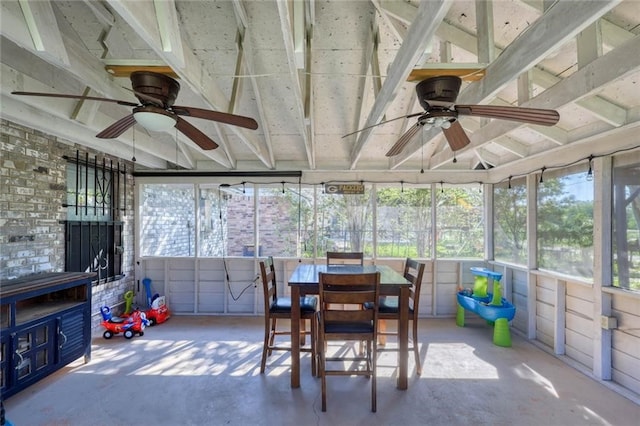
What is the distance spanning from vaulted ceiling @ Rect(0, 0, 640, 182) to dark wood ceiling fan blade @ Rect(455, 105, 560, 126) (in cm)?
17

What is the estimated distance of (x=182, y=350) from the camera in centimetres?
370

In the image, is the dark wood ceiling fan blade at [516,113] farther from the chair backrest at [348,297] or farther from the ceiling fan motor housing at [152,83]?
the ceiling fan motor housing at [152,83]

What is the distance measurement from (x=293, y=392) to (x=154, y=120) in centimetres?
247

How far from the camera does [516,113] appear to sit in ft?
6.40

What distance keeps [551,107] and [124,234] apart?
546 centimetres

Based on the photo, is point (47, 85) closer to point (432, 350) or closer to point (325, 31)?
point (325, 31)

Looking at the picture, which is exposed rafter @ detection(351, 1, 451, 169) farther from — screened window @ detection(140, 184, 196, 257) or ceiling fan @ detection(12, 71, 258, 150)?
screened window @ detection(140, 184, 196, 257)

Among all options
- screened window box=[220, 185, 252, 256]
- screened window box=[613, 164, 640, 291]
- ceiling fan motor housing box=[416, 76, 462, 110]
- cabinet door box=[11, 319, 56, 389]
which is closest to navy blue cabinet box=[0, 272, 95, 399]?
cabinet door box=[11, 319, 56, 389]

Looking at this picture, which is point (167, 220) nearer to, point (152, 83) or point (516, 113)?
point (152, 83)

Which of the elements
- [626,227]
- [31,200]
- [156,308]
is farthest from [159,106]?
[626,227]

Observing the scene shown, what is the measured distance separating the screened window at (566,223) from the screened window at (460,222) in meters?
1.15

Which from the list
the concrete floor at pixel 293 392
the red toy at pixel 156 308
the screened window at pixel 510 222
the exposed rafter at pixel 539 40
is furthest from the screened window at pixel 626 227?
the red toy at pixel 156 308

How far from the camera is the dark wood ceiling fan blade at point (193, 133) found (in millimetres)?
2381

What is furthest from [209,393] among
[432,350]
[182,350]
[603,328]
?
[603,328]
